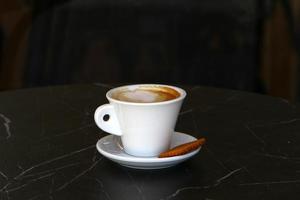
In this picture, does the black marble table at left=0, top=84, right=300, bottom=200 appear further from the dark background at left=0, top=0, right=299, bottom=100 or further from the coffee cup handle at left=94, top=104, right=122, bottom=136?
the dark background at left=0, top=0, right=299, bottom=100

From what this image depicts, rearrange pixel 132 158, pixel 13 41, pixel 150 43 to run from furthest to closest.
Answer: pixel 13 41, pixel 150 43, pixel 132 158

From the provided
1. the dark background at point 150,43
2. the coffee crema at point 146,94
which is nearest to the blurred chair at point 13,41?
the dark background at point 150,43

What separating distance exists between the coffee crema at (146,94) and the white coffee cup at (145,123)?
13mm

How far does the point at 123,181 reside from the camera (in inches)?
26.3

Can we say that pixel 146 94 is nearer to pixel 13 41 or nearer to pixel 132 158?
pixel 132 158

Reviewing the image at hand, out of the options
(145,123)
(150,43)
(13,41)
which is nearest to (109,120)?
(145,123)

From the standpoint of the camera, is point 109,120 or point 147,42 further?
point 147,42

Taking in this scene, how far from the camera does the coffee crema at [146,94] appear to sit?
0.72 meters

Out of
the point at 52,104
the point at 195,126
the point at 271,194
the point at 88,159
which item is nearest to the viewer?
the point at 271,194

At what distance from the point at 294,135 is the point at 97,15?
146 cm

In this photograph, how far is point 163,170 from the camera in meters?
Result: 0.70

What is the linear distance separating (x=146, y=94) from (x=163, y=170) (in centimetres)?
10

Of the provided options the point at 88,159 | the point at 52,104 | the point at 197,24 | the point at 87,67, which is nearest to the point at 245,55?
the point at 197,24

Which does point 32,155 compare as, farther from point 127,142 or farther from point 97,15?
point 97,15
